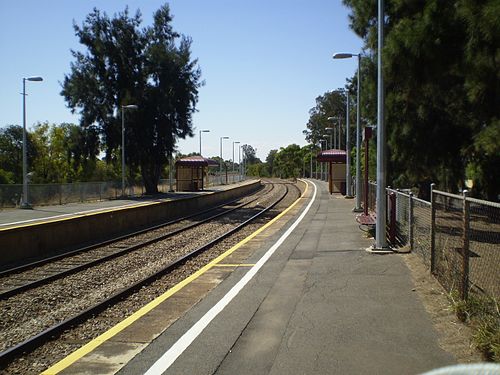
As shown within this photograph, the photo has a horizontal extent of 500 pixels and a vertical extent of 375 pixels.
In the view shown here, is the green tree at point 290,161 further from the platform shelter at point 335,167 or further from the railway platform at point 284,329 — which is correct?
the railway platform at point 284,329

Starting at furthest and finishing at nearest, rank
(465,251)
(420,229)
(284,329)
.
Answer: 1. (420,229)
2. (465,251)
3. (284,329)

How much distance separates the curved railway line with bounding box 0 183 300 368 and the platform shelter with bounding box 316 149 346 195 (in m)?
21.6

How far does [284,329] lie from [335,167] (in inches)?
1469

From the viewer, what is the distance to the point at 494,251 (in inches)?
263

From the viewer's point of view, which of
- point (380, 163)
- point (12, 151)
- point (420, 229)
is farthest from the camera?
point (12, 151)

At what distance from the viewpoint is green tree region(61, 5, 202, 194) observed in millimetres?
45750

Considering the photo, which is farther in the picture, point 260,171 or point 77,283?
point 260,171

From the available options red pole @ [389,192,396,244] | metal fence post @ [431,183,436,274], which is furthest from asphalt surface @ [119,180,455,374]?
red pole @ [389,192,396,244]

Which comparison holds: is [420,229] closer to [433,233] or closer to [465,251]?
[433,233]

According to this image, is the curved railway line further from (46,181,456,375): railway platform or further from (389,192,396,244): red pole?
(389,192,396,244): red pole

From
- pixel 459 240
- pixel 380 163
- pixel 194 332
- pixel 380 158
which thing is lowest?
pixel 194 332

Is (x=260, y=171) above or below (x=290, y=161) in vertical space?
below

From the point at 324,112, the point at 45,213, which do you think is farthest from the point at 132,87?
the point at 324,112

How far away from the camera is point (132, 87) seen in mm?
46781
